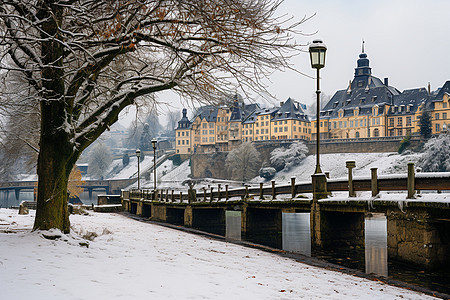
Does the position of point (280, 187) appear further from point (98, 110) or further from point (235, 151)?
point (235, 151)

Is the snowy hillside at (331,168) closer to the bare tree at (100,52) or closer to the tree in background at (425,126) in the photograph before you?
the tree in background at (425,126)

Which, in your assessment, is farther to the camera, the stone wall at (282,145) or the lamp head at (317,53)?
→ the stone wall at (282,145)

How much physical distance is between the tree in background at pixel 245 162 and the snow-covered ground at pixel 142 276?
8385 cm

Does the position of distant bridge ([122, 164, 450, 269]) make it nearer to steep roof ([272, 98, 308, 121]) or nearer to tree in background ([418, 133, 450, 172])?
tree in background ([418, 133, 450, 172])

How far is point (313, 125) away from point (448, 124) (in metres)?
35.2

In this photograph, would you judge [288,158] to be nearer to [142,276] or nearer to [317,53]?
[317,53]

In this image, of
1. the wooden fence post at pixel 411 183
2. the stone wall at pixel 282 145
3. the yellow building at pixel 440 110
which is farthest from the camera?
the stone wall at pixel 282 145

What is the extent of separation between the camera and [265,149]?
101m

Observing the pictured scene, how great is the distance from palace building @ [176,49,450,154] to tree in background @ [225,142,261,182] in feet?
27.4

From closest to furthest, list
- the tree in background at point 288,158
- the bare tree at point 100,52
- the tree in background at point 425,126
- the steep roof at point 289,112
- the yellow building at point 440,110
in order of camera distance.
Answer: the bare tree at point 100,52, the tree in background at point 425,126, the yellow building at point 440,110, the tree in background at point 288,158, the steep roof at point 289,112

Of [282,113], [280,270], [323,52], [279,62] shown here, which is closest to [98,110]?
[279,62]

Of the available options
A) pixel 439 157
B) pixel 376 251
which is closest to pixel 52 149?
pixel 376 251

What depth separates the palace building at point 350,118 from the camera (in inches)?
3428

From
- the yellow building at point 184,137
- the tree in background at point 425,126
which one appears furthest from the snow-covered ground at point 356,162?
the yellow building at point 184,137
